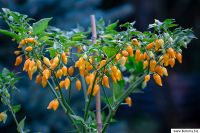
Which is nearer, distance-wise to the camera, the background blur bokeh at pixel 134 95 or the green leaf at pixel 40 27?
the green leaf at pixel 40 27

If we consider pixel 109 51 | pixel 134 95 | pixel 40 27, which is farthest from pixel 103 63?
pixel 134 95

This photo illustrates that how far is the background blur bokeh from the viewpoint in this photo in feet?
8.69

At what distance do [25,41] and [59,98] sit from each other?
195 mm

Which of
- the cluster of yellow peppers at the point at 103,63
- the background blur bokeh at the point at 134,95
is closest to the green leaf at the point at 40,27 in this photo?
the cluster of yellow peppers at the point at 103,63

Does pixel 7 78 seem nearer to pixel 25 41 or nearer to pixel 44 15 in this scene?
pixel 25 41

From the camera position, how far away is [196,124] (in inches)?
216

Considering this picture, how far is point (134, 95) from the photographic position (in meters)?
5.05

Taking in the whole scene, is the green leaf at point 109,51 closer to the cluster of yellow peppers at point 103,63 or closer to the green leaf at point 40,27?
the cluster of yellow peppers at point 103,63

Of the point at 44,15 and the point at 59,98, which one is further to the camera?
the point at 44,15

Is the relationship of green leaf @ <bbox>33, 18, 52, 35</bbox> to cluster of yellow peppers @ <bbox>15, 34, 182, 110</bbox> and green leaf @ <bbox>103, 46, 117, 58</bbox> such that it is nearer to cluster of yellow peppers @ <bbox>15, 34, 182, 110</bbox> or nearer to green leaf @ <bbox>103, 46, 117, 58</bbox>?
cluster of yellow peppers @ <bbox>15, 34, 182, 110</bbox>

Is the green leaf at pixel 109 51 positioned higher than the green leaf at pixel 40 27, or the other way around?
the green leaf at pixel 40 27

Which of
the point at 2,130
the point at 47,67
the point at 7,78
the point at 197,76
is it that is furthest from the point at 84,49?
the point at 197,76

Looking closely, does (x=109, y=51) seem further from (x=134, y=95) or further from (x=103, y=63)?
(x=134, y=95)

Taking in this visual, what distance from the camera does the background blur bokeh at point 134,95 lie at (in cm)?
265
